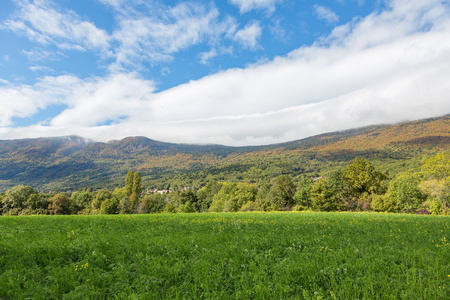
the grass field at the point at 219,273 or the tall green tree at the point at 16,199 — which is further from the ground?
the grass field at the point at 219,273

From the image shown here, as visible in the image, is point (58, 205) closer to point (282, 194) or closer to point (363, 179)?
point (282, 194)

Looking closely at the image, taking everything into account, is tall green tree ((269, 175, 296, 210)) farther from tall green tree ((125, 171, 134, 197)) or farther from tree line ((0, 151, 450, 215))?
tall green tree ((125, 171, 134, 197))

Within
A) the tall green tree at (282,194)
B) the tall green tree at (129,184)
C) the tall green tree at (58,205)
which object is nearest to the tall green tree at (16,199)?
the tall green tree at (58,205)

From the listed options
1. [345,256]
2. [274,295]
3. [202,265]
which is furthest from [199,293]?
[345,256]

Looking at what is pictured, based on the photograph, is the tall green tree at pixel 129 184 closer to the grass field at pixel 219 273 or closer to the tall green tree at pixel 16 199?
the tall green tree at pixel 16 199

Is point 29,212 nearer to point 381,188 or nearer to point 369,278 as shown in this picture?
point 369,278

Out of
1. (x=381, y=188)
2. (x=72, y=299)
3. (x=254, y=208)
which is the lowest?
(x=254, y=208)

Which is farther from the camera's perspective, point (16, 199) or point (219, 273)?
point (16, 199)

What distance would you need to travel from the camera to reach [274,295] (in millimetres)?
4867

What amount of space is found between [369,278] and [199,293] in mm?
4390

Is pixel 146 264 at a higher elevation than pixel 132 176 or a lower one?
higher

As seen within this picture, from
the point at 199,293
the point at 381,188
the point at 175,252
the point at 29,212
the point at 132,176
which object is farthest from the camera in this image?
the point at 132,176

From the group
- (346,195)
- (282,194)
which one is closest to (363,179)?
(346,195)

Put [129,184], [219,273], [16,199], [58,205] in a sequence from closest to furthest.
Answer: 1. [219,273]
2. [16,199]
3. [58,205]
4. [129,184]
